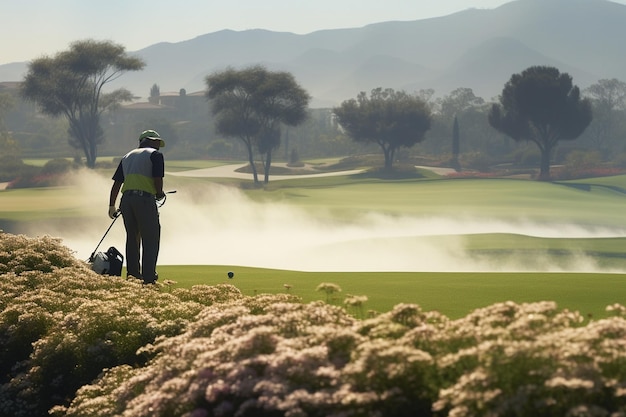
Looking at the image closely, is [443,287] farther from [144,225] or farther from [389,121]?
[389,121]

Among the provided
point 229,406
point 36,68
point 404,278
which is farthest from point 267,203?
point 229,406

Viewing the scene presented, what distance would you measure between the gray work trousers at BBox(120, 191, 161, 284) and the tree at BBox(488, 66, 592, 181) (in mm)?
105104

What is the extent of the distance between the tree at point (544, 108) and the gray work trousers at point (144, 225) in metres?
105

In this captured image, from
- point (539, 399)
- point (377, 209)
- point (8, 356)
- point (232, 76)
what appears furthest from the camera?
point (232, 76)

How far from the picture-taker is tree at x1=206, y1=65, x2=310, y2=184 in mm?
112875

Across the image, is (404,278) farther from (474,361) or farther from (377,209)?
(377,209)

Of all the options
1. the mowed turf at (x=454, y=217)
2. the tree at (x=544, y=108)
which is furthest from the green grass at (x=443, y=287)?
the tree at (x=544, y=108)

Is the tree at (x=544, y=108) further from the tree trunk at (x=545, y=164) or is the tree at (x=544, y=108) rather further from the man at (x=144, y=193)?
the man at (x=144, y=193)

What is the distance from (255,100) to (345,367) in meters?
108

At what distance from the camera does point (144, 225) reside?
731 inches

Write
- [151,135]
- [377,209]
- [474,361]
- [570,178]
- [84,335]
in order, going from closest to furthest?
[474,361]
[84,335]
[151,135]
[377,209]
[570,178]

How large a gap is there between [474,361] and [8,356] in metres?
8.45

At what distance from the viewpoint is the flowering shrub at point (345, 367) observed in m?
7.13

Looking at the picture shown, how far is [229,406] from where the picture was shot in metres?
8.20
